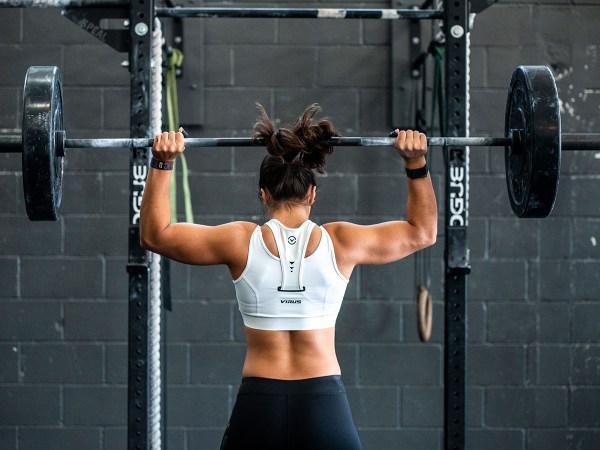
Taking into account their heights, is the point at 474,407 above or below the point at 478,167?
below

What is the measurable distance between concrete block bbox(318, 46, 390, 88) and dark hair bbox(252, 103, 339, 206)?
4.07 ft

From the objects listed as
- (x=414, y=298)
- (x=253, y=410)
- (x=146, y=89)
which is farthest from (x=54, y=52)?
(x=253, y=410)

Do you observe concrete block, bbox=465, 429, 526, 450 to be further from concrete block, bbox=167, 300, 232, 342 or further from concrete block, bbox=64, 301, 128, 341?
concrete block, bbox=64, 301, 128, 341

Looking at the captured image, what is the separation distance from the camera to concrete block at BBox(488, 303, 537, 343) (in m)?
3.41

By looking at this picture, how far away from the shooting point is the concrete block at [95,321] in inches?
134

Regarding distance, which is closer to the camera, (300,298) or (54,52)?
(300,298)

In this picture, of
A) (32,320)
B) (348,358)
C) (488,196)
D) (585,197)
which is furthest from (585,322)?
(32,320)

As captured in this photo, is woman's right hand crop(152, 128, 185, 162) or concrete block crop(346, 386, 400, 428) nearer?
woman's right hand crop(152, 128, 185, 162)

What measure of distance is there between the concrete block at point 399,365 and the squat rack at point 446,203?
93 centimetres

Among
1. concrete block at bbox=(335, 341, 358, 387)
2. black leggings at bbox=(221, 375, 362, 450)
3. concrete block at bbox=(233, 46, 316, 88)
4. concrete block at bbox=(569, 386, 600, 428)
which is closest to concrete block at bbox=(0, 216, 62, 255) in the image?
concrete block at bbox=(233, 46, 316, 88)

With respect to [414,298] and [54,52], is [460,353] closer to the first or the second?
[414,298]

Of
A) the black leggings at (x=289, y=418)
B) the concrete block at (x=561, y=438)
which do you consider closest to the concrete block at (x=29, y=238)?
the black leggings at (x=289, y=418)

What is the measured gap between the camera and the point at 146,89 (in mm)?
2463

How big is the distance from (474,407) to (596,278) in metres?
0.73
